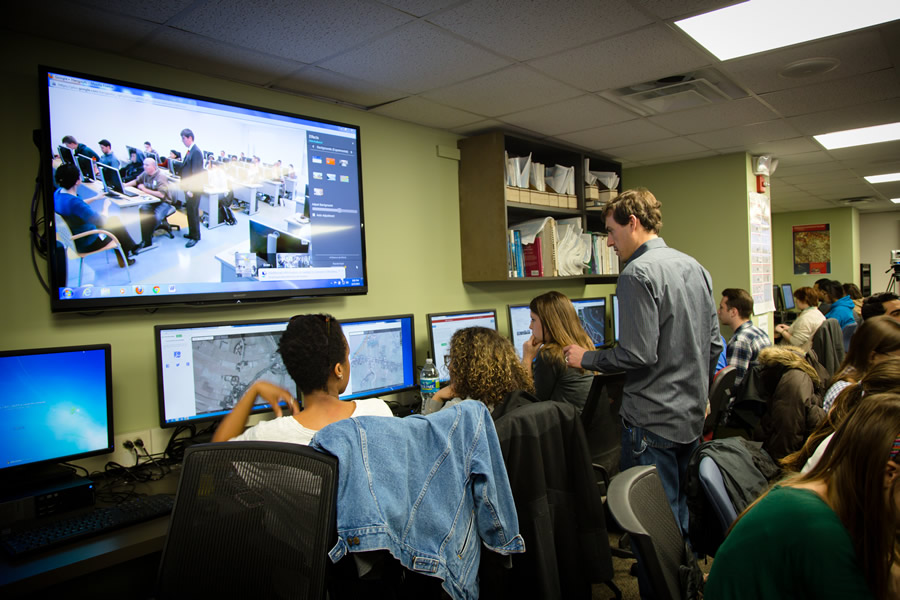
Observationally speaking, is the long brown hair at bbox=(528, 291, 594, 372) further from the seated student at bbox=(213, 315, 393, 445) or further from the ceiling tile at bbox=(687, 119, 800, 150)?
the ceiling tile at bbox=(687, 119, 800, 150)

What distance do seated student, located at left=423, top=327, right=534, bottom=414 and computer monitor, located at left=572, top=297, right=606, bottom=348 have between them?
2186 millimetres

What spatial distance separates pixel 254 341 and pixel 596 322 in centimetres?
→ 299

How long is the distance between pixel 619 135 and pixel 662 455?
2.49 meters

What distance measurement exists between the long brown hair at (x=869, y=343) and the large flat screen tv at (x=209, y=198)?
7.28 ft

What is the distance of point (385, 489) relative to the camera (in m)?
1.28

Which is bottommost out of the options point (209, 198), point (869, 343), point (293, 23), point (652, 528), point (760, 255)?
point (652, 528)

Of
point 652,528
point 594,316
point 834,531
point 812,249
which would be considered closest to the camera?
point 834,531

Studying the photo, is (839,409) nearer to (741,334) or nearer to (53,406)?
(741,334)

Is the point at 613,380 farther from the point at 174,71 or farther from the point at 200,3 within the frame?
the point at 174,71

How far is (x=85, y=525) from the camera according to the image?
63.6 inches

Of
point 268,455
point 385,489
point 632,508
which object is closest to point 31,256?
point 268,455

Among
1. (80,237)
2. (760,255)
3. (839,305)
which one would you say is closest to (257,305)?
(80,237)

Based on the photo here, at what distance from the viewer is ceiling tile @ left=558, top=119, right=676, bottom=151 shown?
3645 mm

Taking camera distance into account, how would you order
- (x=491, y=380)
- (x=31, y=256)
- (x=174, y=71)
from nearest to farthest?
(x=31, y=256) → (x=491, y=380) → (x=174, y=71)
